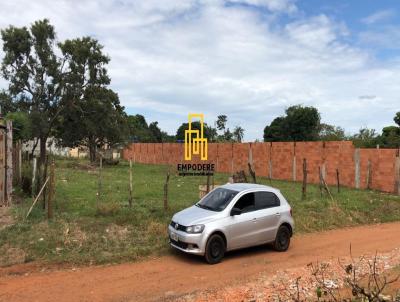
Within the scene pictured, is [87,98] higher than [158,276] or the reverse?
higher

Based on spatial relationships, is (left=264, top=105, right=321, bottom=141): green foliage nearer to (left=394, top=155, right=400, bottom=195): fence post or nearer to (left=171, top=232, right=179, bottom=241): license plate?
(left=394, top=155, right=400, bottom=195): fence post

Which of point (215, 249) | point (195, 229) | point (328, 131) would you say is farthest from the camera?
point (328, 131)

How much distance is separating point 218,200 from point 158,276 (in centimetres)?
253

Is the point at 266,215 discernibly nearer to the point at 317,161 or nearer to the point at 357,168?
the point at 357,168

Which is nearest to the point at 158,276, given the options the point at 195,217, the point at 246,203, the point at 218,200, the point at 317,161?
the point at 195,217

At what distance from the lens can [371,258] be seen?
370 inches

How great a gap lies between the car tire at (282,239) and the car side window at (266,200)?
596mm

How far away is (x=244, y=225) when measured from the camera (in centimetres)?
936

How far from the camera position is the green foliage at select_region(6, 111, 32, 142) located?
35219 millimetres

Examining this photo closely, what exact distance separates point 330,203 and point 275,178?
517 inches

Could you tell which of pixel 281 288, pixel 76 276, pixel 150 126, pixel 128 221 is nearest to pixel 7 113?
pixel 128 221

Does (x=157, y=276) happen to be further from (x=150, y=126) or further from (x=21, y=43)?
(x=150, y=126)

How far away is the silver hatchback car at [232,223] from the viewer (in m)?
8.77

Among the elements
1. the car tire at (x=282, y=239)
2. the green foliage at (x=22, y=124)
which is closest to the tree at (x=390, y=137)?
the car tire at (x=282, y=239)
